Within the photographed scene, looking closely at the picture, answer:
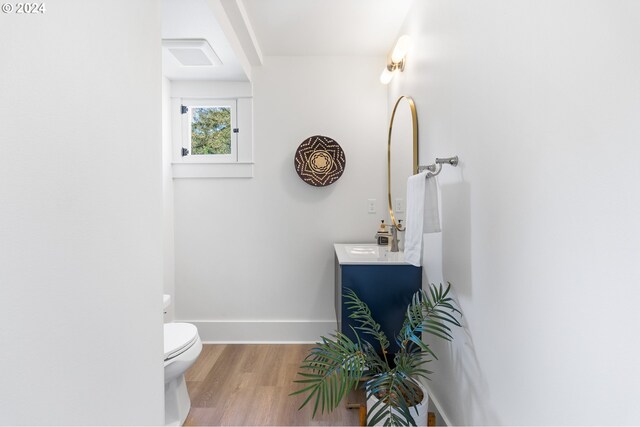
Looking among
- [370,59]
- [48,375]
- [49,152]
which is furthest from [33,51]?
[370,59]

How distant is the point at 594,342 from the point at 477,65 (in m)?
1.01

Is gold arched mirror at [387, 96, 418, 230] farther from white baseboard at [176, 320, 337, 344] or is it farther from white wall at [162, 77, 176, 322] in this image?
white wall at [162, 77, 176, 322]

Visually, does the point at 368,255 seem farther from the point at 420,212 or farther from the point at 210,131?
the point at 210,131

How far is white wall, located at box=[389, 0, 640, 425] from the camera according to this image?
711mm

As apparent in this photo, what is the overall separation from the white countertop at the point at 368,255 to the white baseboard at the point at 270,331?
78 centimetres

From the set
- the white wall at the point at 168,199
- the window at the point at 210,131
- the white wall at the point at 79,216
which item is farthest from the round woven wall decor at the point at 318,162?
the white wall at the point at 79,216

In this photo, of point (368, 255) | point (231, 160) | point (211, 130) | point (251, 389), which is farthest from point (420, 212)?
point (211, 130)

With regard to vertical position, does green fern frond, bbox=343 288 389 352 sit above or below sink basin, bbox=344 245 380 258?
below

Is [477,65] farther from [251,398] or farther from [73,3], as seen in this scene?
[251,398]

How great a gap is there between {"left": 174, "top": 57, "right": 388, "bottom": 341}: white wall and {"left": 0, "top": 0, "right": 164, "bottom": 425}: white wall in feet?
5.85

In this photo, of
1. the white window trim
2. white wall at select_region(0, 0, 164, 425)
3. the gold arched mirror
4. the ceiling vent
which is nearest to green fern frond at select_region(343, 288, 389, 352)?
the gold arched mirror

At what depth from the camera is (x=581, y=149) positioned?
0.81 m

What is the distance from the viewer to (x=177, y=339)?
5.84 ft

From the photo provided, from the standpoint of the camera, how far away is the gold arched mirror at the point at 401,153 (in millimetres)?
2113
